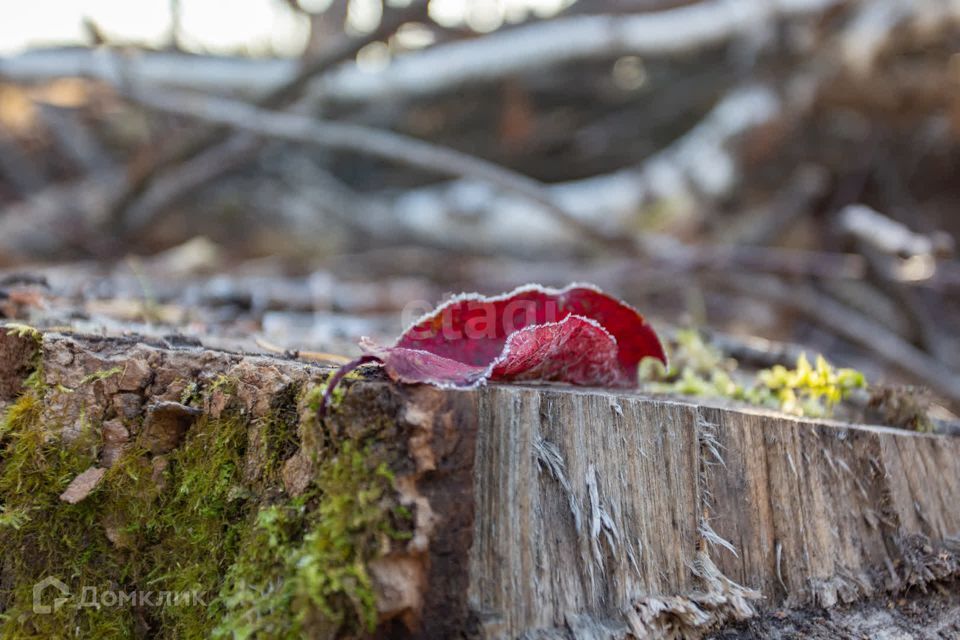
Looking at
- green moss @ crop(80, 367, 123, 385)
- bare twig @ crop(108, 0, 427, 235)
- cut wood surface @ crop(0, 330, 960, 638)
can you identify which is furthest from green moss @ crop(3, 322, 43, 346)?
bare twig @ crop(108, 0, 427, 235)

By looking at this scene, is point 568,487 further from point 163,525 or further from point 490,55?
point 490,55

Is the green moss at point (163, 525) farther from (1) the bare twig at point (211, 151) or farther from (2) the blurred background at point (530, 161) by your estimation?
(1) the bare twig at point (211, 151)

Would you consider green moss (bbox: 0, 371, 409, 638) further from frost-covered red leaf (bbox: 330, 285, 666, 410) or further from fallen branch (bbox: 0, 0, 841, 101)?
fallen branch (bbox: 0, 0, 841, 101)

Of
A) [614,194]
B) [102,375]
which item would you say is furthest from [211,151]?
[102,375]

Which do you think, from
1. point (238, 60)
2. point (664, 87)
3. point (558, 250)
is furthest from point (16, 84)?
point (664, 87)

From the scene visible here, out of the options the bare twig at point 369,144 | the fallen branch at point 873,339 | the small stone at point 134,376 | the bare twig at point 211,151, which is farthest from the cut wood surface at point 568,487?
the bare twig at point 211,151

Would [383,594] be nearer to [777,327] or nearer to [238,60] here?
[777,327]
